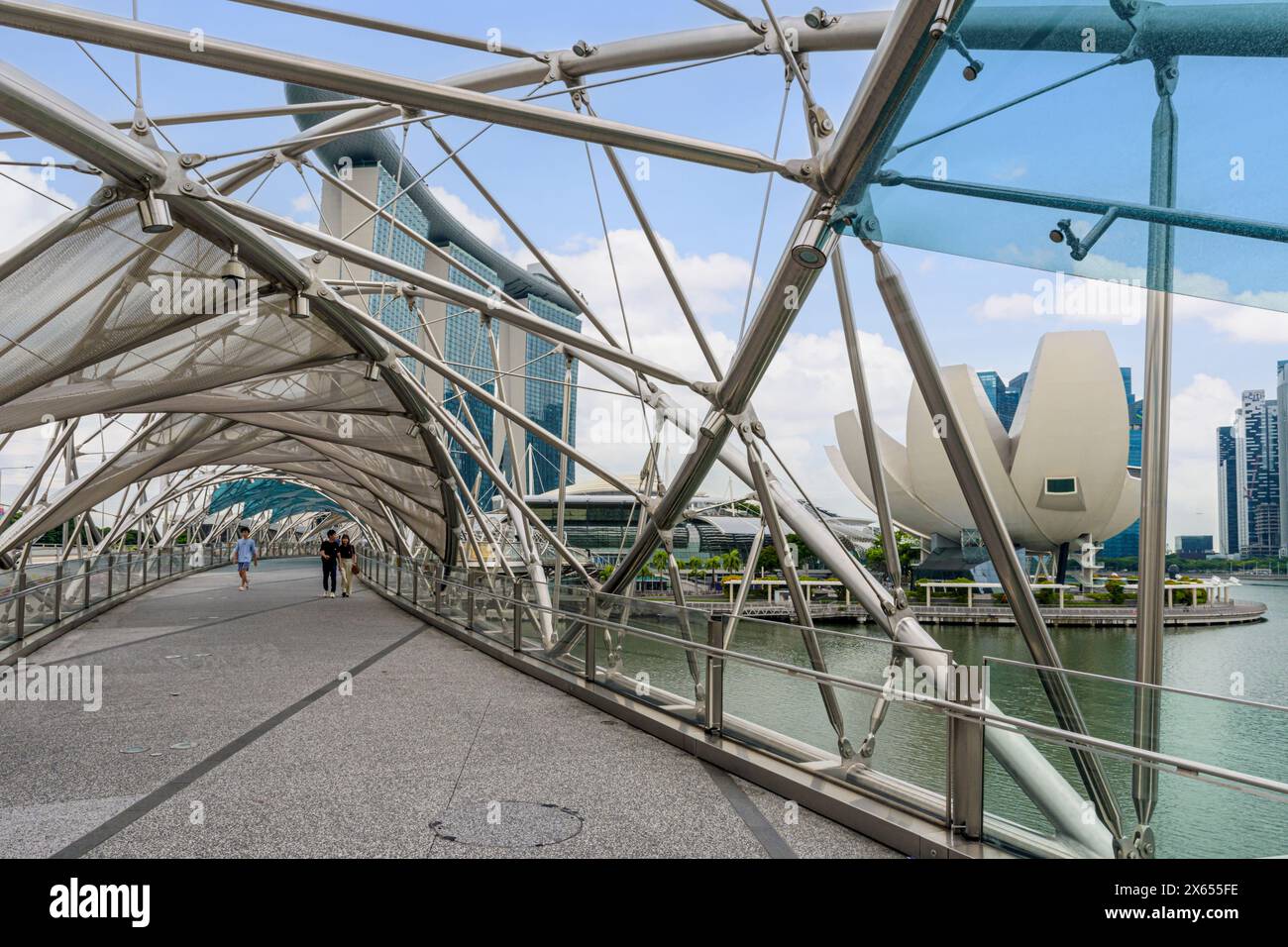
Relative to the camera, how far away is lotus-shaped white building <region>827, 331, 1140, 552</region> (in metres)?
44.1

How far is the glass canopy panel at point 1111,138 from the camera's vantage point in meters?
4.27

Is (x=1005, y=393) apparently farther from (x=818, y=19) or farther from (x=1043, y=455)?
(x=818, y=19)

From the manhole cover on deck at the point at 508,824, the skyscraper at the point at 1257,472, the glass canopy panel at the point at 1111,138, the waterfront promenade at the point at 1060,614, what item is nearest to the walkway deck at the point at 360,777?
the manhole cover on deck at the point at 508,824

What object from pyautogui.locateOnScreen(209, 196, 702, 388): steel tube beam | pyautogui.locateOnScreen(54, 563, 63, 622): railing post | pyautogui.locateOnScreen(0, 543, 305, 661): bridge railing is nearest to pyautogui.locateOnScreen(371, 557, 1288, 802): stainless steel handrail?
pyautogui.locateOnScreen(209, 196, 702, 388): steel tube beam

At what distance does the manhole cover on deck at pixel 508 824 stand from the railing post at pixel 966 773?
1887 millimetres

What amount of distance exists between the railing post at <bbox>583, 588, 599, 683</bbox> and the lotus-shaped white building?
34188mm

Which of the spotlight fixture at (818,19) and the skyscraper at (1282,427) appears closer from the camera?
the skyscraper at (1282,427)

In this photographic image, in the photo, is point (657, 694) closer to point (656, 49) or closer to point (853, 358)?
point (853, 358)

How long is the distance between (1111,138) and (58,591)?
50.1ft

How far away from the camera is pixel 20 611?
1214 centimetres

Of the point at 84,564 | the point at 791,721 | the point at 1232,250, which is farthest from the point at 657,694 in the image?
the point at 84,564

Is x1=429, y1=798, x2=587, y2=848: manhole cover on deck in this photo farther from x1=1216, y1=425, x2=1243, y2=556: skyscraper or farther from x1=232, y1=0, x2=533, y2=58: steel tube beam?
x1=1216, y1=425, x2=1243, y2=556: skyscraper

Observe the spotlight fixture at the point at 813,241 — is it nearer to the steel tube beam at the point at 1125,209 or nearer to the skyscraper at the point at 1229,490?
the steel tube beam at the point at 1125,209
